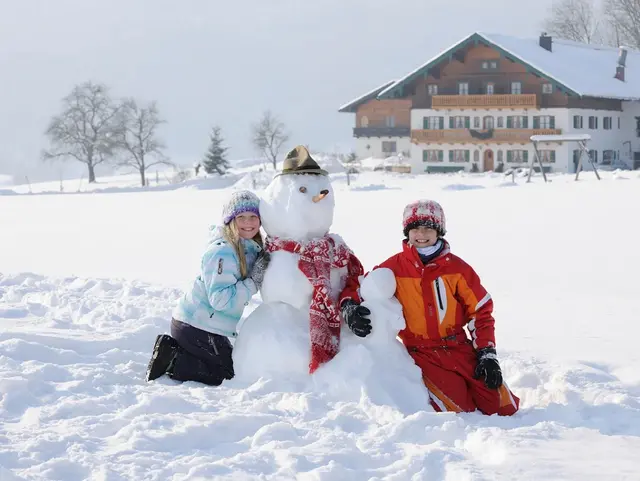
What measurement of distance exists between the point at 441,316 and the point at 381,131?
139ft

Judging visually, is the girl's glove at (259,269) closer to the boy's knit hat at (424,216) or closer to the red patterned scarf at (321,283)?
the red patterned scarf at (321,283)

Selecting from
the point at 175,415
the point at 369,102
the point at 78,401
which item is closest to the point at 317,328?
the point at 175,415

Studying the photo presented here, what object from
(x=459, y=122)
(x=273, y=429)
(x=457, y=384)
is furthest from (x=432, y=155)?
(x=273, y=429)

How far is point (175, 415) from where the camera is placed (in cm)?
415

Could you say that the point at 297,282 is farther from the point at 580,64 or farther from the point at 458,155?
the point at 580,64

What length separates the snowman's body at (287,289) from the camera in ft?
15.2

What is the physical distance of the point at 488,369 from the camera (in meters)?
4.40

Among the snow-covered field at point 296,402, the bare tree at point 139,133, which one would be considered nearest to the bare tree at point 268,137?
the bare tree at point 139,133

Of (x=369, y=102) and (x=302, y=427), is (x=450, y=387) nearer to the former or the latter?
(x=302, y=427)

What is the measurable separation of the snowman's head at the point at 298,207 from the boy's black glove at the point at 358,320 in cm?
50

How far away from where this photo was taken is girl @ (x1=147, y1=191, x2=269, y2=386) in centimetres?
486

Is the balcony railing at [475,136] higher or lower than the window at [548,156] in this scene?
higher

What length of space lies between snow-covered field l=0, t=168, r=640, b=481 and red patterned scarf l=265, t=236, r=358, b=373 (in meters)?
0.24

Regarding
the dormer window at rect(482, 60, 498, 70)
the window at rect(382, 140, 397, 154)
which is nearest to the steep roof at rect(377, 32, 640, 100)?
the dormer window at rect(482, 60, 498, 70)
